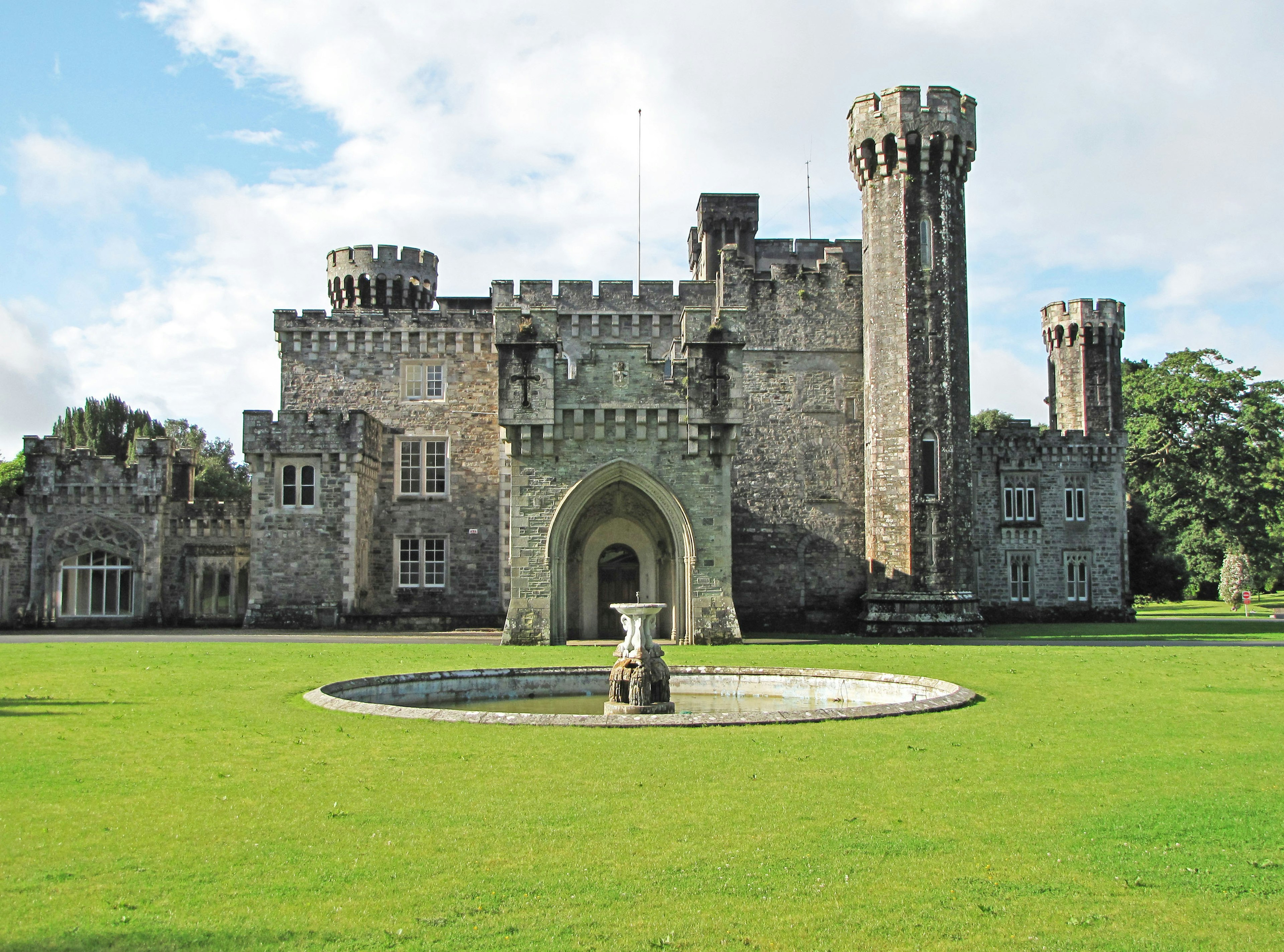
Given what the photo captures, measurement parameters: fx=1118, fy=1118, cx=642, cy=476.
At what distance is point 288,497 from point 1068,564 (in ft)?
93.0

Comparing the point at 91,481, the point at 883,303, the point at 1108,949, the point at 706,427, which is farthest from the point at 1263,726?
the point at 91,481

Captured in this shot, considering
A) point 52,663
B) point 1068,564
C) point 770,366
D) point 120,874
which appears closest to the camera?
point 120,874

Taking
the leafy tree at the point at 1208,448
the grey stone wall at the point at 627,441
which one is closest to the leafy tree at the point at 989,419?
the leafy tree at the point at 1208,448

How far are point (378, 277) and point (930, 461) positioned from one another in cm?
2177

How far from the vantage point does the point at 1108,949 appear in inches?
221

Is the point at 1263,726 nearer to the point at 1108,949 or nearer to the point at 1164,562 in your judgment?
the point at 1108,949

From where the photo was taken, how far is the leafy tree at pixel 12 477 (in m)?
49.2

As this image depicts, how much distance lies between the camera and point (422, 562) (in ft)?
Answer: 123

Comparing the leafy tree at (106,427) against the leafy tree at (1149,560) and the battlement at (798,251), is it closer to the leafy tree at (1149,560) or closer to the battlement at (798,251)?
the battlement at (798,251)

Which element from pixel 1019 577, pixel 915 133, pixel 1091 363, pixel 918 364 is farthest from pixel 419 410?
pixel 1091 363

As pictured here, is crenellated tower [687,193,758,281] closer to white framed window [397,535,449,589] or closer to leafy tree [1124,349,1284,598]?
white framed window [397,535,449,589]

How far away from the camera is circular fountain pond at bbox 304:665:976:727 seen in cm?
1353

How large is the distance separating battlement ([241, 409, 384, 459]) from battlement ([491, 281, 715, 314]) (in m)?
6.12

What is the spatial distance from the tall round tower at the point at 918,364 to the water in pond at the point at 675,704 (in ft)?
50.8
